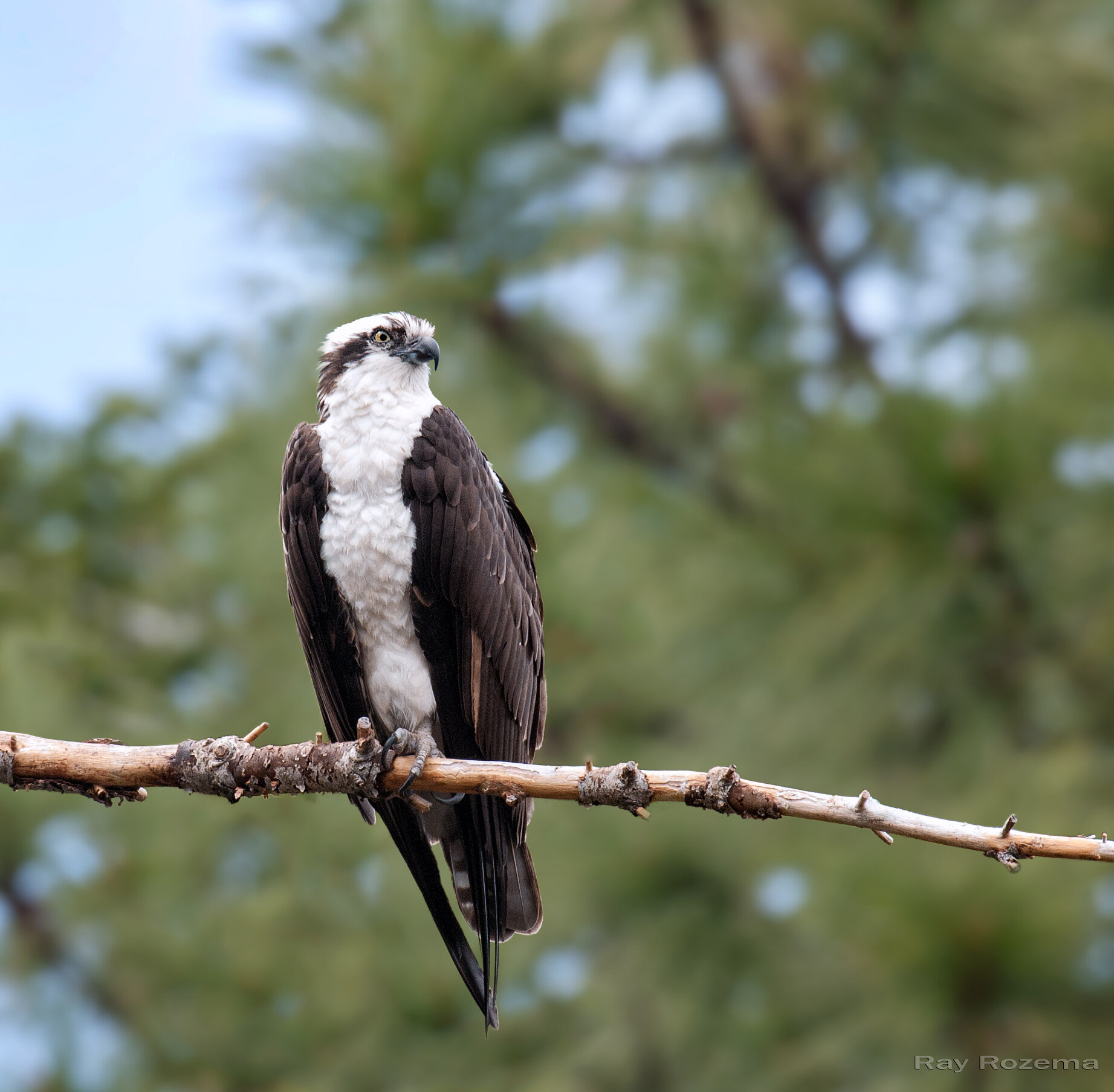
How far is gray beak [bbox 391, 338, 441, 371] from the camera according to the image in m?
4.13

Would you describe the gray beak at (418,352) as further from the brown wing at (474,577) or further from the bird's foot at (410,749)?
the bird's foot at (410,749)

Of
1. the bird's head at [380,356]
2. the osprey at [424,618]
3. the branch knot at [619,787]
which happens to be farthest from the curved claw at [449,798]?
the bird's head at [380,356]

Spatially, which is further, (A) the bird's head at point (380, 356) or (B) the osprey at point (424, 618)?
(A) the bird's head at point (380, 356)

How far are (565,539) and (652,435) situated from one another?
1956 mm

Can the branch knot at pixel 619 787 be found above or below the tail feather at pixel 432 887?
below

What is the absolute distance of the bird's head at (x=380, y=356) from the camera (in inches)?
159

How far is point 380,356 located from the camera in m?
4.11

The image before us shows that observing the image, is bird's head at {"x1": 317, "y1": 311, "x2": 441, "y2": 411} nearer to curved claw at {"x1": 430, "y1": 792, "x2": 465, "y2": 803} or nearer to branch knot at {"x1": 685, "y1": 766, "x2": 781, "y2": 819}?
curved claw at {"x1": 430, "y1": 792, "x2": 465, "y2": 803}

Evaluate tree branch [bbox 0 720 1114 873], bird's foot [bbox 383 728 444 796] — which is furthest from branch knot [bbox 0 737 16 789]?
bird's foot [bbox 383 728 444 796]

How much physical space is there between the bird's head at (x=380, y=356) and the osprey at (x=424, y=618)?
10 centimetres

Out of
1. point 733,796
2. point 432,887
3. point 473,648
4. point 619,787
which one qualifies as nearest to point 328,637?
point 473,648

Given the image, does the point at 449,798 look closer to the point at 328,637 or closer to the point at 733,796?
the point at 328,637

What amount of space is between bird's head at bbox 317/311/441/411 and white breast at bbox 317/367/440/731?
0.14 m

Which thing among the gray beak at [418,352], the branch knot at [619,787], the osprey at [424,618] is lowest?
the branch knot at [619,787]
